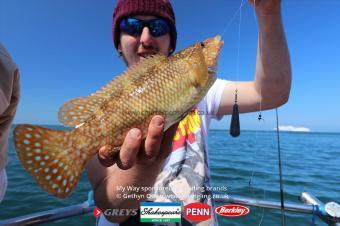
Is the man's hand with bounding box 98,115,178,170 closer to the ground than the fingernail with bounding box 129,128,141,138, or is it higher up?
closer to the ground

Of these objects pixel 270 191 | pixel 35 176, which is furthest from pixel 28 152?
pixel 270 191

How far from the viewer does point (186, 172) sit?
2.68 m

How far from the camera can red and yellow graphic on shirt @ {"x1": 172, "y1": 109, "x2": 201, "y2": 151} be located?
9.29 ft

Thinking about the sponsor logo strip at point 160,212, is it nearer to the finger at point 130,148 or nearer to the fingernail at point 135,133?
the finger at point 130,148

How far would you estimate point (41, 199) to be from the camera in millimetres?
7805

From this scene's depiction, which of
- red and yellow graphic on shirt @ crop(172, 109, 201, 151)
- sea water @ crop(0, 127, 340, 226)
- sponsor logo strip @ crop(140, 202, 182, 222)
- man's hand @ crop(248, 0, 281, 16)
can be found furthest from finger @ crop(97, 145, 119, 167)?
sea water @ crop(0, 127, 340, 226)

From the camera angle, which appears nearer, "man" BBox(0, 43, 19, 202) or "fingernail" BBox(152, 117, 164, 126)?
"man" BBox(0, 43, 19, 202)

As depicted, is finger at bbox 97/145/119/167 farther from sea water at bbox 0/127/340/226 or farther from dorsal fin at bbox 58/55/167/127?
sea water at bbox 0/127/340/226

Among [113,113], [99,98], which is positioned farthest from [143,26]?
[113,113]

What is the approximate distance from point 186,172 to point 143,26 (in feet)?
5.67

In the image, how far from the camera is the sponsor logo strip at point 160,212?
8.10ft

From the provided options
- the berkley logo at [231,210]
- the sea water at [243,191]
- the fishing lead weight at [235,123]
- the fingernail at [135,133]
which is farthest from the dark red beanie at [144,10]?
the sea water at [243,191]

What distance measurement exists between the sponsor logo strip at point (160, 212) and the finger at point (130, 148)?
0.84m

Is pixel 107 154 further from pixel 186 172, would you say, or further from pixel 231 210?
pixel 231 210
